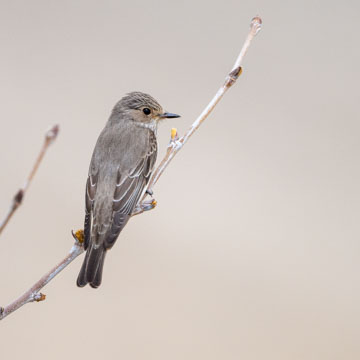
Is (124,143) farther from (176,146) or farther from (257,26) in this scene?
(257,26)

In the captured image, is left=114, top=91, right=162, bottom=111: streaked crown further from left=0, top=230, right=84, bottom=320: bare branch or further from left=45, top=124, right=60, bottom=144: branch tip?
left=45, top=124, right=60, bottom=144: branch tip

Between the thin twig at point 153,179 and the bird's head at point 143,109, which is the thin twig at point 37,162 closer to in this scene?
the thin twig at point 153,179

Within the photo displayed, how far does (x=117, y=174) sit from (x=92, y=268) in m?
0.78

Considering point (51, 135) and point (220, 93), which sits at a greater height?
point (220, 93)

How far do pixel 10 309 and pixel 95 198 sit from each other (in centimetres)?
169

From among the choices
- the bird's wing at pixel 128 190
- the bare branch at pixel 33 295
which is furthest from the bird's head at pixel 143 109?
the bare branch at pixel 33 295

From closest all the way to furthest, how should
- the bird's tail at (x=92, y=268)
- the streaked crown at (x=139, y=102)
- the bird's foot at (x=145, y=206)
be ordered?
the bird's tail at (x=92, y=268), the bird's foot at (x=145, y=206), the streaked crown at (x=139, y=102)

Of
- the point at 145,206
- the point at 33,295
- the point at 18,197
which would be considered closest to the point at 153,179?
the point at 145,206

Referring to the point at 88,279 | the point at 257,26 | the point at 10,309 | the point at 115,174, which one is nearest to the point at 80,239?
the point at 88,279

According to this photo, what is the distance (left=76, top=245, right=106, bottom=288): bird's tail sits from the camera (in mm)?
2760

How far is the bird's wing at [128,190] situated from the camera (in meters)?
3.17

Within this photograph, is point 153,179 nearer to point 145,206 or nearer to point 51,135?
point 145,206

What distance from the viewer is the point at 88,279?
277cm

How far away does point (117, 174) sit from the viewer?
→ 3457 millimetres
